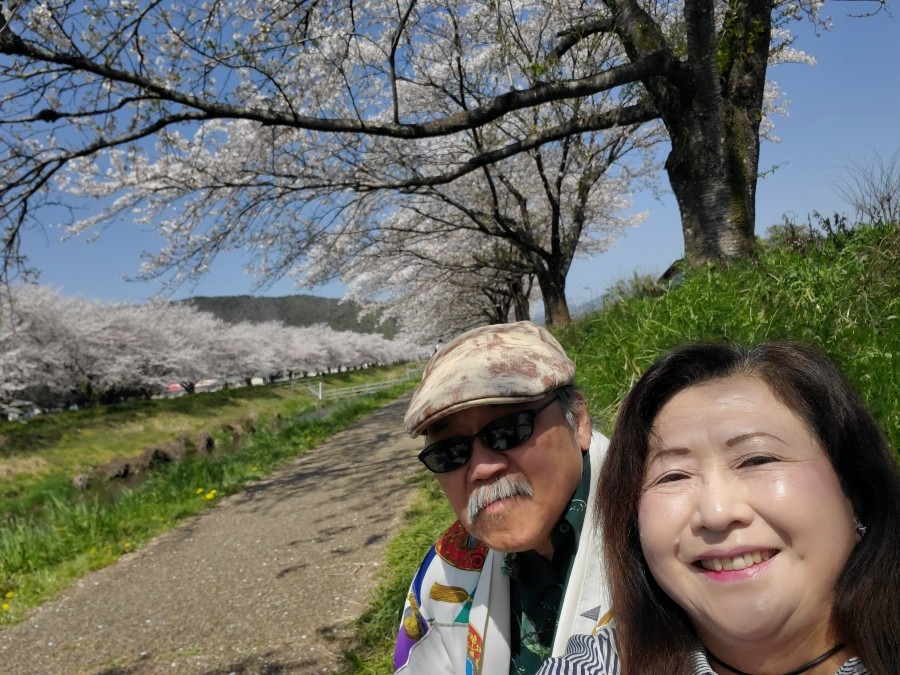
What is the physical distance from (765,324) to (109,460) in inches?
676

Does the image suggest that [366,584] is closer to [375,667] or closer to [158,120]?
[375,667]

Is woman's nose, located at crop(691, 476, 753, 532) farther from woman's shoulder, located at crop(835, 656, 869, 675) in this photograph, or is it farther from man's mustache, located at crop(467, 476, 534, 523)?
man's mustache, located at crop(467, 476, 534, 523)

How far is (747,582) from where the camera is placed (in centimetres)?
87

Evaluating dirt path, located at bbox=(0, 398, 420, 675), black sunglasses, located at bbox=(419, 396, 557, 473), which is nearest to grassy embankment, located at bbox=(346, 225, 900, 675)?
dirt path, located at bbox=(0, 398, 420, 675)

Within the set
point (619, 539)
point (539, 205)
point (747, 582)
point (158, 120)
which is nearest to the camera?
point (747, 582)

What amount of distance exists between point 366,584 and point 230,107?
3901 millimetres

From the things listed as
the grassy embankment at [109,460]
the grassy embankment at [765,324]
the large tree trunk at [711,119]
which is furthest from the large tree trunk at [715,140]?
the grassy embankment at [109,460]

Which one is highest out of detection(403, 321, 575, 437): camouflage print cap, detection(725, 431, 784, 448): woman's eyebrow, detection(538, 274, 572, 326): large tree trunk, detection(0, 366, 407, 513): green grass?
detection(538, 274, 572, 326): large tree trunk

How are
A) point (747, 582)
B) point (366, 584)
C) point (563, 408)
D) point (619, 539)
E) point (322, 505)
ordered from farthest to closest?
point (322, 505), point (366, 584), point (563, 408), point (619, 539), point (747, 582)

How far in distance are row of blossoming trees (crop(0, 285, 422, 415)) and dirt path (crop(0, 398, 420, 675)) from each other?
14.1 metres

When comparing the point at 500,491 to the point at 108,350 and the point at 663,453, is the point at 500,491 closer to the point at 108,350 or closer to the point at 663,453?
the point at 663,453

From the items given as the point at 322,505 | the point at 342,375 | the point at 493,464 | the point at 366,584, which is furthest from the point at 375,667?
the point at 342,375

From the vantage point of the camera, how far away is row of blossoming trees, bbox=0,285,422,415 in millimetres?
24344

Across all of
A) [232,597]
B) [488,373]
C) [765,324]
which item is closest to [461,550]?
[488,373]
